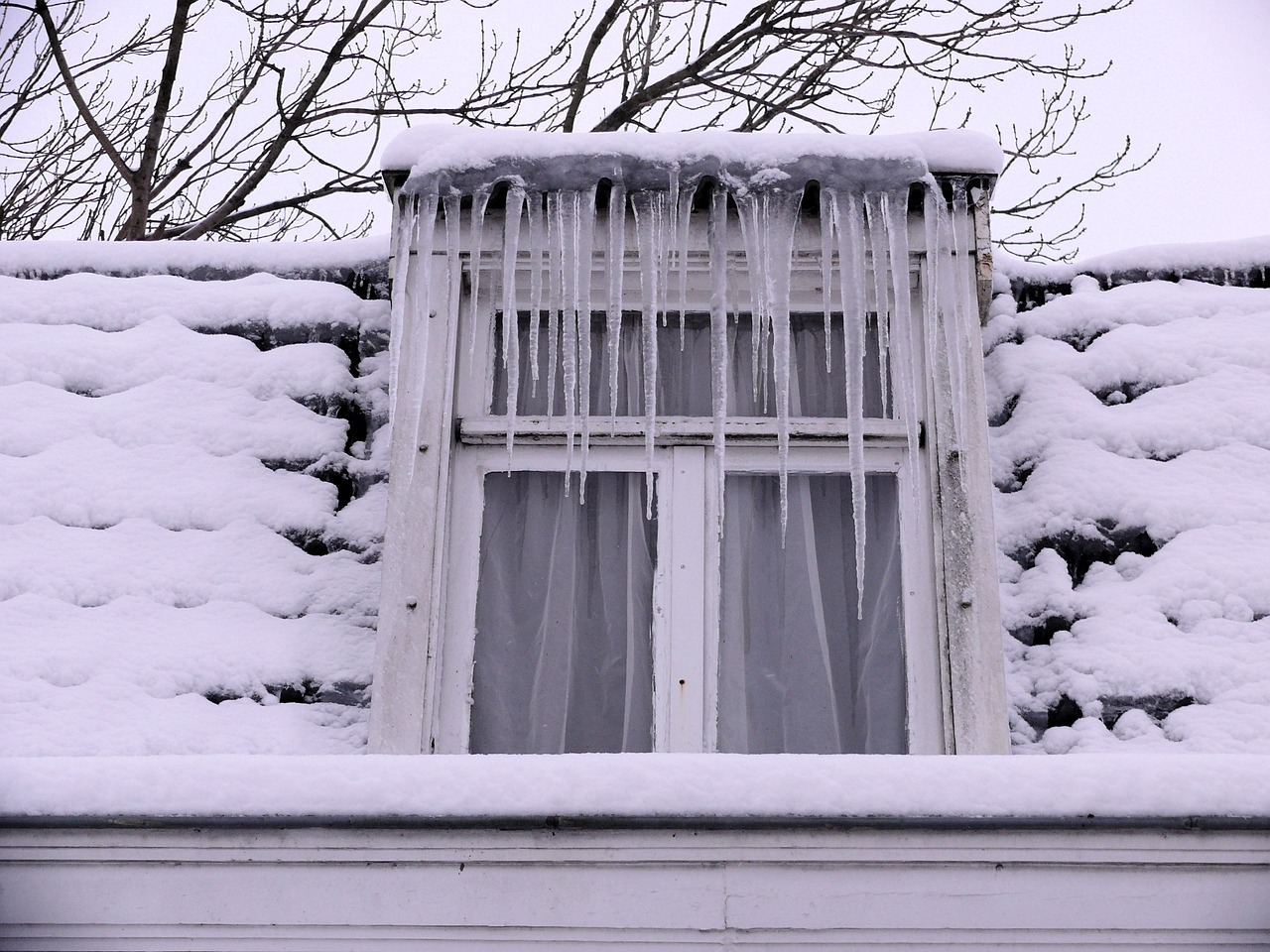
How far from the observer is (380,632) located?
7.98 ft

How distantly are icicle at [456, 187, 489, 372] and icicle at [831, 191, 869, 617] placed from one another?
0.87 metres

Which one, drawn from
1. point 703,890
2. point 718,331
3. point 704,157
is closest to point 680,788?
point 703,890

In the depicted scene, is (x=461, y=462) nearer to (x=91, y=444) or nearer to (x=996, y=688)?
(x=91, y=444)

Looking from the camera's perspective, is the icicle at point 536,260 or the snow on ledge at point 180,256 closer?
the icicle at point 536,260

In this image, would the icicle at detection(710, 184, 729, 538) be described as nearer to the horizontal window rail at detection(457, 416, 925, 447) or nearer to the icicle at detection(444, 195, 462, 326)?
the horizontal window rail at detection(457, 416, 925, 447)

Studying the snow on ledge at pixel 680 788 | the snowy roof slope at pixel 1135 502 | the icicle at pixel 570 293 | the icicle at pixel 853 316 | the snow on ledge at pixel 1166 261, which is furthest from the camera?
the snow on ledge at pixel 1166 261

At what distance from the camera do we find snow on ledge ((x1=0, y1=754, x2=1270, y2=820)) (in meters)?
1.61

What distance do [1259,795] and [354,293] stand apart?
8.00ft

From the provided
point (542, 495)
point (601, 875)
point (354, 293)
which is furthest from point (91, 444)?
point (601, 875)

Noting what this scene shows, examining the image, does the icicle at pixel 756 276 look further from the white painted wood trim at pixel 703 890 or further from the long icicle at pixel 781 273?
the white painted wood trim at pixel 703 890

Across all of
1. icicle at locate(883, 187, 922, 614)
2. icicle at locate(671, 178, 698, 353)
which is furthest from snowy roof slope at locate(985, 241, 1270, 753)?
icicle at locate(671, 178, 698, 353)

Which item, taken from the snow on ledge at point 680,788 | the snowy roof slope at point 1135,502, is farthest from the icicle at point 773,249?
the snow on ledge at point 680,788

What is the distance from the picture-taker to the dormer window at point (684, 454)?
2.47 metres

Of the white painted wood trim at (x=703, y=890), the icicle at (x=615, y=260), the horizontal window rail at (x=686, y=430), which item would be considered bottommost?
the white painted wood trim at (x=703, y=890)
